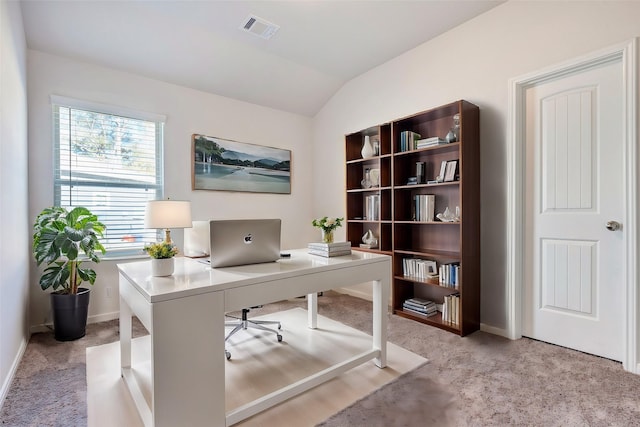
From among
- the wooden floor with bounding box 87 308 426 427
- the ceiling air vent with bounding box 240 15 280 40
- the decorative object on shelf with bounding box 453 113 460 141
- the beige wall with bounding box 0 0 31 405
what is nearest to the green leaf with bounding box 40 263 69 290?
A: the beige wall with bounding box 0 0 31 405

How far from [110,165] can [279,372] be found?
2.61 m

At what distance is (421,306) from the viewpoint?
2947 mm

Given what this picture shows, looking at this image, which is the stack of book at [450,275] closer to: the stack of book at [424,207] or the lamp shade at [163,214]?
the stack of book at [424,207]

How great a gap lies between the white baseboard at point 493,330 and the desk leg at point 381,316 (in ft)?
3.92

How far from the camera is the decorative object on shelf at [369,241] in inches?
138

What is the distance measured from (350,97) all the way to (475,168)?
1979 millimetres

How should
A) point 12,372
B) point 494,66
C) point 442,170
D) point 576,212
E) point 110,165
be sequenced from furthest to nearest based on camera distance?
point 110,165 → point 442,170 → point 494,66 → point 576,212 → point 12,372

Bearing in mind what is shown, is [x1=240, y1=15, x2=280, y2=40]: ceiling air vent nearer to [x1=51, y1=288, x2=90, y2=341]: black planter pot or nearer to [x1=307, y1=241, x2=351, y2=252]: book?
[x1=307, y1=241, x2=351, y2=252]: book

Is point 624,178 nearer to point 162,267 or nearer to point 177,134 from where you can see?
point 162,267

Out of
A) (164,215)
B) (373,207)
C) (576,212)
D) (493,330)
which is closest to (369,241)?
(373,207)

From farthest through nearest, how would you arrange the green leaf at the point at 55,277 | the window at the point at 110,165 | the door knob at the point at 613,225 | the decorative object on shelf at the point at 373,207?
the decorative object on shelf at the point at 373,207 < the window at the point at 110,165 < the green leaf at the point at 55,277 < the door knob at the point at 613,225

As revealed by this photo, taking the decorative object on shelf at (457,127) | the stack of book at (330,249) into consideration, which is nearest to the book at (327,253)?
the stack of book at (330,249)

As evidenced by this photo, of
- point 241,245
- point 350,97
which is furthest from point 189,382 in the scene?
point 350,97

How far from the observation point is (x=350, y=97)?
4.00 metres
